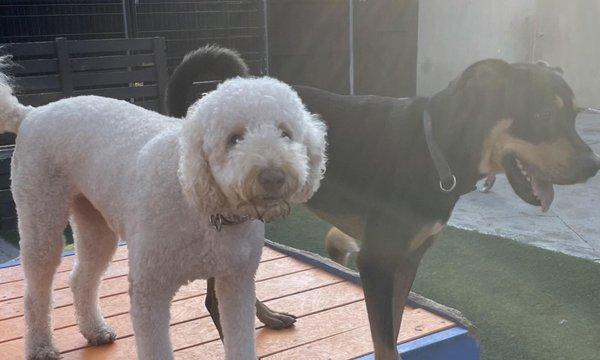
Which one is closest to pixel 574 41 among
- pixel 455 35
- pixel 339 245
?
pixel 455 35

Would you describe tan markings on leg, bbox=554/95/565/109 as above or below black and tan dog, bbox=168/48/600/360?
above

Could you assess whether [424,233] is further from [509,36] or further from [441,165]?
Result: [509,36]

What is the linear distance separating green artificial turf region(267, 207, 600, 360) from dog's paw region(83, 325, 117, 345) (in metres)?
1.63

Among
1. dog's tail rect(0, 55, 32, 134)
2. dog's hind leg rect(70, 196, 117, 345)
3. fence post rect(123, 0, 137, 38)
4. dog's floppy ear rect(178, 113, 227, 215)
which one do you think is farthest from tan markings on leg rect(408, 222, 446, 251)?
fence post rect(123, 0, 137, 38)

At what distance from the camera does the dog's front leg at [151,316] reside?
1.65 metres

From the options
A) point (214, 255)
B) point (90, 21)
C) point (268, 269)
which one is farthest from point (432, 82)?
point (214, 255)

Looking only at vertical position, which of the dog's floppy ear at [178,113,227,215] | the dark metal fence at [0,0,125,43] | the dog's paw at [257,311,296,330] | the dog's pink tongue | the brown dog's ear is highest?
the dark metal fence at [0,0,125,43]

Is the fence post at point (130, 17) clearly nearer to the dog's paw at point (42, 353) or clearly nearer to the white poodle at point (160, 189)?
the white poodle at point (160, 189)

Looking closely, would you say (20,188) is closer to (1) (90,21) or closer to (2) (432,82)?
(1) (90,21)

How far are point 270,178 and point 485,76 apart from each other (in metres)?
1.10

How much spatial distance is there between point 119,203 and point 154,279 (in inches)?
11.2

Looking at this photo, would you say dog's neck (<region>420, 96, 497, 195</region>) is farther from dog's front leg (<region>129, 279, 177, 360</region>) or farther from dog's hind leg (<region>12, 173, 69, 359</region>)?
dog's hind leg (<region>12, 173, 69, 359</region>)

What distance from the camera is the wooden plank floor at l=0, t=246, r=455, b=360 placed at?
7.63ft

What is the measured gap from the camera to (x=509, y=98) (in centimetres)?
215
